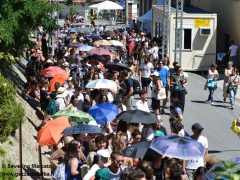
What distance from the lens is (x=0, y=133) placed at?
39.8ft

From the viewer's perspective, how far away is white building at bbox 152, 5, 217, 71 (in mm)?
31266

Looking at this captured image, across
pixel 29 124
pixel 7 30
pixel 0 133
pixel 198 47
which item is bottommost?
pixel 198 47

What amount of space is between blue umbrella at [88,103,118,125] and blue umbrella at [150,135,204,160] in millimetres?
3410

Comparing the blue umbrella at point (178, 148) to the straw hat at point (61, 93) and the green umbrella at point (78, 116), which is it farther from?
the straw hat at point (61, 93)

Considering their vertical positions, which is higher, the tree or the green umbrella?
the tree

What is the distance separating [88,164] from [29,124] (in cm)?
627

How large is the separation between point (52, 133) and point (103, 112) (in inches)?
87.8

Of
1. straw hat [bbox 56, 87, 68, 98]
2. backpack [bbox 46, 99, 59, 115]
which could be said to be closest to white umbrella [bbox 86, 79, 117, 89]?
straw hat [bbox 56, 87, 68, 98]

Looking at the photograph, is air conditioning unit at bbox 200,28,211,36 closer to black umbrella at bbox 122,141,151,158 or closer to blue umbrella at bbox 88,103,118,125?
blue umbrella at bbox 88,103,118,125

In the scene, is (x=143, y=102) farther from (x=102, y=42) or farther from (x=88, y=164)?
(x=102, y=42)

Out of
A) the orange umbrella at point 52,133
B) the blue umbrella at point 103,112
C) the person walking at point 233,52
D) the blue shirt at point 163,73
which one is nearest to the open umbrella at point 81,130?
the orange umbrella at point 52,133

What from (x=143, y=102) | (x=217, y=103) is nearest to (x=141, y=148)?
(x=143, y=102)

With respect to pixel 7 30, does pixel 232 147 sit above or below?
below

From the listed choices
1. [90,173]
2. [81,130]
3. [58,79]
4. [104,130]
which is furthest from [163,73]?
[90,173]
